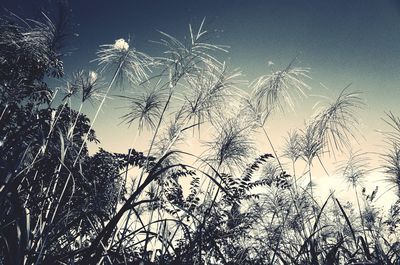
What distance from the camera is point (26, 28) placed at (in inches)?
108

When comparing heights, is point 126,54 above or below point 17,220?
above

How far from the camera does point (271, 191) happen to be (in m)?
4.69

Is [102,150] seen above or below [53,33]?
above

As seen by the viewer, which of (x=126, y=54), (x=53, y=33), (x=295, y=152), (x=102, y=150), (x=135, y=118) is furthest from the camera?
(x=102, y=150)

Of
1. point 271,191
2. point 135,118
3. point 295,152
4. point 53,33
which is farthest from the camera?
point 271,191

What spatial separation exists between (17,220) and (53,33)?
2085 millimetres

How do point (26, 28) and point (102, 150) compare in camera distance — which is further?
point (102, 150)

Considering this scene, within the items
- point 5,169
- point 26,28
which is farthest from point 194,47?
point 5,169

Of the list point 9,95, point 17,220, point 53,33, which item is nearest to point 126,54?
point 53,33

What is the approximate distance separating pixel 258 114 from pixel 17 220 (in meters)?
3.20

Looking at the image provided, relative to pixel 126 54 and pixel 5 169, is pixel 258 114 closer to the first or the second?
pixel 126 54

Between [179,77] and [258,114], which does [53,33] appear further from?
[258,114]

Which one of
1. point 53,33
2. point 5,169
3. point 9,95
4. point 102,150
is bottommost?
point 5,169

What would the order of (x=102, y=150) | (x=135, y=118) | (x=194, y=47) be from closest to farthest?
(x=194, y=47) → (x=135, y=118) → (x=102, y=150)
